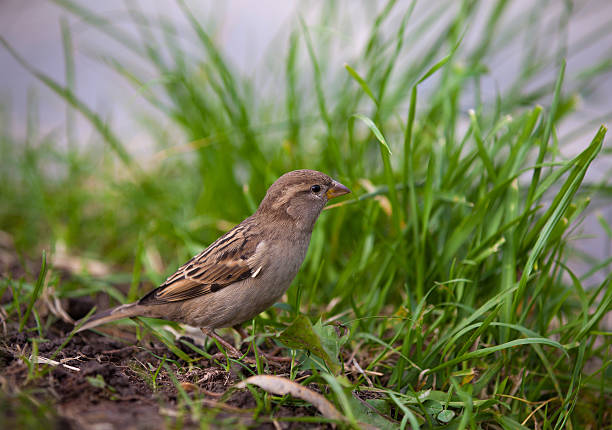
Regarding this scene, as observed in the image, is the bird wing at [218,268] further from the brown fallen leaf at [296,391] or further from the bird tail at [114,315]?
the brown fallen leaf at [296,391]

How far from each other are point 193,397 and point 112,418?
408mm

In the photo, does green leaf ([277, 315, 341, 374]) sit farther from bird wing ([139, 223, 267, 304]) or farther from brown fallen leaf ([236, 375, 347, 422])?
bird wing ([139, 223, 267, 304])

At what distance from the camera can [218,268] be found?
9.42 ft

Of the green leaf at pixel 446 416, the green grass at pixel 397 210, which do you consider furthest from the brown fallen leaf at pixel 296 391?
the green leaf at pixel 446 416

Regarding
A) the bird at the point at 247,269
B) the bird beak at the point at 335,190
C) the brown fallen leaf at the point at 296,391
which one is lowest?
the brown fallen leaf at the point at 296,391

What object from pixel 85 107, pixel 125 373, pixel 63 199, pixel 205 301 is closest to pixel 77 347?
pixel 125 373

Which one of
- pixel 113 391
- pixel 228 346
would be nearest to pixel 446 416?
A: pixel 228 346

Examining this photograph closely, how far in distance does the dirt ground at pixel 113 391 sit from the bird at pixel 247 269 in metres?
0.23

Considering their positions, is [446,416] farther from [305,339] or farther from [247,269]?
[247,269]

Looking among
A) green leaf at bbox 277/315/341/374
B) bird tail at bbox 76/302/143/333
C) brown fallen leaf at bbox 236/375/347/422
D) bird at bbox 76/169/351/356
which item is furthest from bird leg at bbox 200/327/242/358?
brown fallen leaf at bbox 236/375/347/422

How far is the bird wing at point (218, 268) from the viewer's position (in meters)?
2.79

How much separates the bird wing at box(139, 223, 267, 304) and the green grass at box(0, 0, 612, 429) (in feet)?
1.42

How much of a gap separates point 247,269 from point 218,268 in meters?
0.20

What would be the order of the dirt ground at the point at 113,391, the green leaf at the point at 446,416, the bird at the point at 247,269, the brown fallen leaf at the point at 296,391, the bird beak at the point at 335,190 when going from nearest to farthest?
the dirt ground at the point at 113,391
the brown fallen leaf at the point at 296,391
the green leaf at the point at 446,416
the bird at the point at 247,269
the bird beak at the point at 335,190
